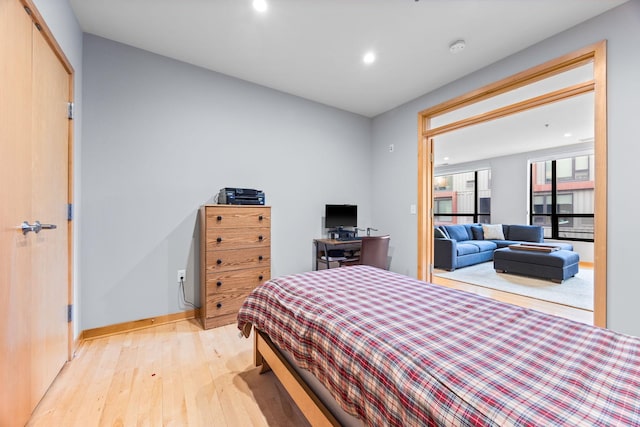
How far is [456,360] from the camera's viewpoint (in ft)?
2.74

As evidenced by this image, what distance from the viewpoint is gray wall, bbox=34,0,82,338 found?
1743 mm

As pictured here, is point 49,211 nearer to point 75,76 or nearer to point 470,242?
point 75,76

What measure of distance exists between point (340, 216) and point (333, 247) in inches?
19.6

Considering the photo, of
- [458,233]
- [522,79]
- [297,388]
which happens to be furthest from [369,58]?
[458,233]

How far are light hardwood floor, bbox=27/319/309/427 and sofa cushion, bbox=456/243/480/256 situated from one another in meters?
4.26

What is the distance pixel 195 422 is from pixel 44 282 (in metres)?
1.19

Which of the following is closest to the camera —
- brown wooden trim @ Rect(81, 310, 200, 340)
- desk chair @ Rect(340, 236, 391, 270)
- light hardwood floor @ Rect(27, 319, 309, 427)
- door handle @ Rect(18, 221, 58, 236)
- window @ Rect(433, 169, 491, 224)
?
door handle @ Rect(18, 221, 58, 236)

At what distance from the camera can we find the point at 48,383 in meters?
1.59

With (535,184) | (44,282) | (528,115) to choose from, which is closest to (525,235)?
(535,184)

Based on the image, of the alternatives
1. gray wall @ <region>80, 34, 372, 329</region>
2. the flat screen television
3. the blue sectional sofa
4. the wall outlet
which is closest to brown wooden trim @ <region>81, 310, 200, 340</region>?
gray wall @ <region>80, 34, 372, 329</region>

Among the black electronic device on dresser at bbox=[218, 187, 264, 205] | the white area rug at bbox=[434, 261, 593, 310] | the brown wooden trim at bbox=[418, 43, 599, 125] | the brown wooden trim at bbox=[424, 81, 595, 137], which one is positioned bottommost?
the white area rug at bbox=[434, 261, 593, 310]

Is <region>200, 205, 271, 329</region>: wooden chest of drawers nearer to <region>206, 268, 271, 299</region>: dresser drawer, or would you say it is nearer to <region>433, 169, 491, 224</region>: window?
<region>206, 268, 271, 299</region>: dresser drawer

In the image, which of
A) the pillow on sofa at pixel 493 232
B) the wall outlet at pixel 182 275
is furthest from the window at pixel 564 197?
the wall outlet at pixel 182 275

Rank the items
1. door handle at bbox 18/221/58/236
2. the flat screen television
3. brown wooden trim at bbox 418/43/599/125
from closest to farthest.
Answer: door handle at bbox 18/221/58/236 → brown wooden trim at bbox 418/43/599/125 → the flat screen television
